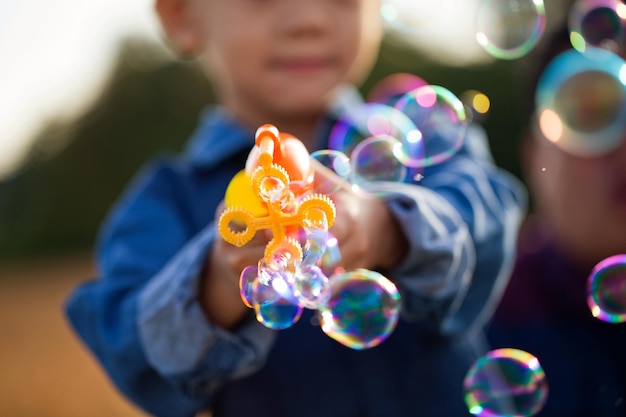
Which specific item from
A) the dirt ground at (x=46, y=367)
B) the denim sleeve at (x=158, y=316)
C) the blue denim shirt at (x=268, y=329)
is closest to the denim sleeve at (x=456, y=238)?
the blue denim shirt at (x=268, y=329)

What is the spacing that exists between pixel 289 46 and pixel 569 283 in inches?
37.5

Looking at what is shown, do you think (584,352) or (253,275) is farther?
(584,352)

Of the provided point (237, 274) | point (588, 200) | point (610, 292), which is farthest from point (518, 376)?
point (588, 200)

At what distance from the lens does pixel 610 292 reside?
4.75 ft

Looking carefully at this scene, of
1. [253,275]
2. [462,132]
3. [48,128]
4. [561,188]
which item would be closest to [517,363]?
[462,132]

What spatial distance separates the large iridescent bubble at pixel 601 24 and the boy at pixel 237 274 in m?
0.30

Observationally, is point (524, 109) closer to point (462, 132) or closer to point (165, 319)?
point (462, 132)

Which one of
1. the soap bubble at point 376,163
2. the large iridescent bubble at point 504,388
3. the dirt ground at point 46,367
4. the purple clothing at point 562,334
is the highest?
the soap bubble at point 376,163

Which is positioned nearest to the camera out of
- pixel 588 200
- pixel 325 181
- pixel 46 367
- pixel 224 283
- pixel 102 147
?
pixel 325 181

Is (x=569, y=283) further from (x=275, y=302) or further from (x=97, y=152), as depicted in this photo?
(x=97, y=152)

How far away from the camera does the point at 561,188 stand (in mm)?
1989

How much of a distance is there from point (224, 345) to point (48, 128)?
13.8 m

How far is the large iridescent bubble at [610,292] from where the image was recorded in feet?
4.71

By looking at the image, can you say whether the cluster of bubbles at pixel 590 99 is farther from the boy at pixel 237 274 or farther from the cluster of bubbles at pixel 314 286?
the cluster of bubbles at pixel 314 286
